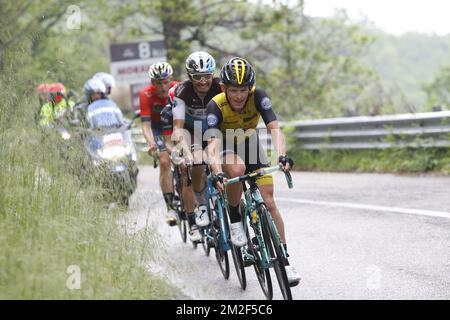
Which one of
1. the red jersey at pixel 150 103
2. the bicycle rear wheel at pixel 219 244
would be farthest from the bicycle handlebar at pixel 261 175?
the red jersey at pixel 150 103

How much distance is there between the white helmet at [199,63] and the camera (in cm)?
826

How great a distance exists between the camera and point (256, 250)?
6.97 m

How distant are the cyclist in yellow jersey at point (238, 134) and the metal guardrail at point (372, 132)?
581 cm

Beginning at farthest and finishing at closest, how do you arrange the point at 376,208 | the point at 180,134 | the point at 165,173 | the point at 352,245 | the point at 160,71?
the point at 376,208, the point at 165,173, the point at 160,71, the point at 352,245, the point at 180,134

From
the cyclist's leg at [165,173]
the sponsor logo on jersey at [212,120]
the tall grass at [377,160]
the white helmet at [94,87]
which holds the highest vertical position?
the white helmet at [94,87]

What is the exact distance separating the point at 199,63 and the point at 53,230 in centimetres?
322

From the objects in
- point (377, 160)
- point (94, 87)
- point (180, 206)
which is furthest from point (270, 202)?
point (377, 160)

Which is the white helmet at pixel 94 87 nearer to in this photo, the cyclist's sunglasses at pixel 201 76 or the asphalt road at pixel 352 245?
the asphalt road at pixel 352 245

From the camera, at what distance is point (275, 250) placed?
6.36m

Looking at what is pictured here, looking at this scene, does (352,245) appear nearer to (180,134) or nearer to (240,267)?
(240,267)

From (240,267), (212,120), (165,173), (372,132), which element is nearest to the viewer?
(212,120)

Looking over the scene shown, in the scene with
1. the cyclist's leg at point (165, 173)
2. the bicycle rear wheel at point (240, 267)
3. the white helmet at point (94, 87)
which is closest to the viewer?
the bicycle rear wheel at point (240, 267)
